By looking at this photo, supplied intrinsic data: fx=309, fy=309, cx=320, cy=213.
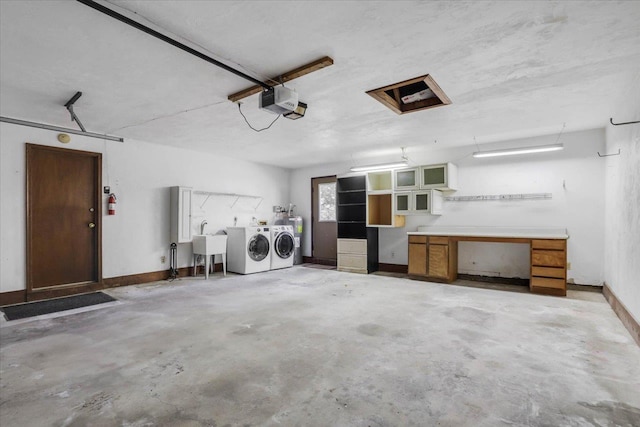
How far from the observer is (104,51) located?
259cm

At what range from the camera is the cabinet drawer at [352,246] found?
21.7ft

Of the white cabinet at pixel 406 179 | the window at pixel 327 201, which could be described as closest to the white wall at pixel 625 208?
the white cabinet at pixel 406 179

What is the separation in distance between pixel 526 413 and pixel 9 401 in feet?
10.3

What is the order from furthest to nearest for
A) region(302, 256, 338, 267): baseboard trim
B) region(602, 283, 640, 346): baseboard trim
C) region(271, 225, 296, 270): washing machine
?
region(302, 256, 338, 267): baseboard trim
region(271, 225, 296, 270): washing machine
region(602, 283, 640, 346): baseboard trim

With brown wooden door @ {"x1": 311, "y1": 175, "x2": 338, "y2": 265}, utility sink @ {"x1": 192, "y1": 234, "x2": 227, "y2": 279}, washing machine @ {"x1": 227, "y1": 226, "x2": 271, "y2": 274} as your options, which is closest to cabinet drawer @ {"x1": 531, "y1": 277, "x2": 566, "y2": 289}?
brown wooden door @ {"x1": 311, "y1": 175, "x2": 338, "y2": 265}

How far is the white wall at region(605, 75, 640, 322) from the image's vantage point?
297 cm

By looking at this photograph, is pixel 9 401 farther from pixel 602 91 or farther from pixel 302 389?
pixel 602 91

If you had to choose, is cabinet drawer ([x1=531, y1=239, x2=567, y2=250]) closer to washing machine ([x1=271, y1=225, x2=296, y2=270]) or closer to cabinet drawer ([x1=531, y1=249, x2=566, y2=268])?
cabinet drawer ([x1=531, y1=249, x2=566, y2=268])

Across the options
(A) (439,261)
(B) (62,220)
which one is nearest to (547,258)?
(A) (439,261)

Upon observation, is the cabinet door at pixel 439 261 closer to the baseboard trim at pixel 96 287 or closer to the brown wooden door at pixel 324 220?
the brown wooden door at pixel 324 220

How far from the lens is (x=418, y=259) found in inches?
229

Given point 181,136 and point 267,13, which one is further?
point 181,136

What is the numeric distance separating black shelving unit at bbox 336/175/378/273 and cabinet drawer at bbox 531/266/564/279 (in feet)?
9.61

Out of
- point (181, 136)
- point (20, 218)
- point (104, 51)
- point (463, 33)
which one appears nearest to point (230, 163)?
point (181, 136)
